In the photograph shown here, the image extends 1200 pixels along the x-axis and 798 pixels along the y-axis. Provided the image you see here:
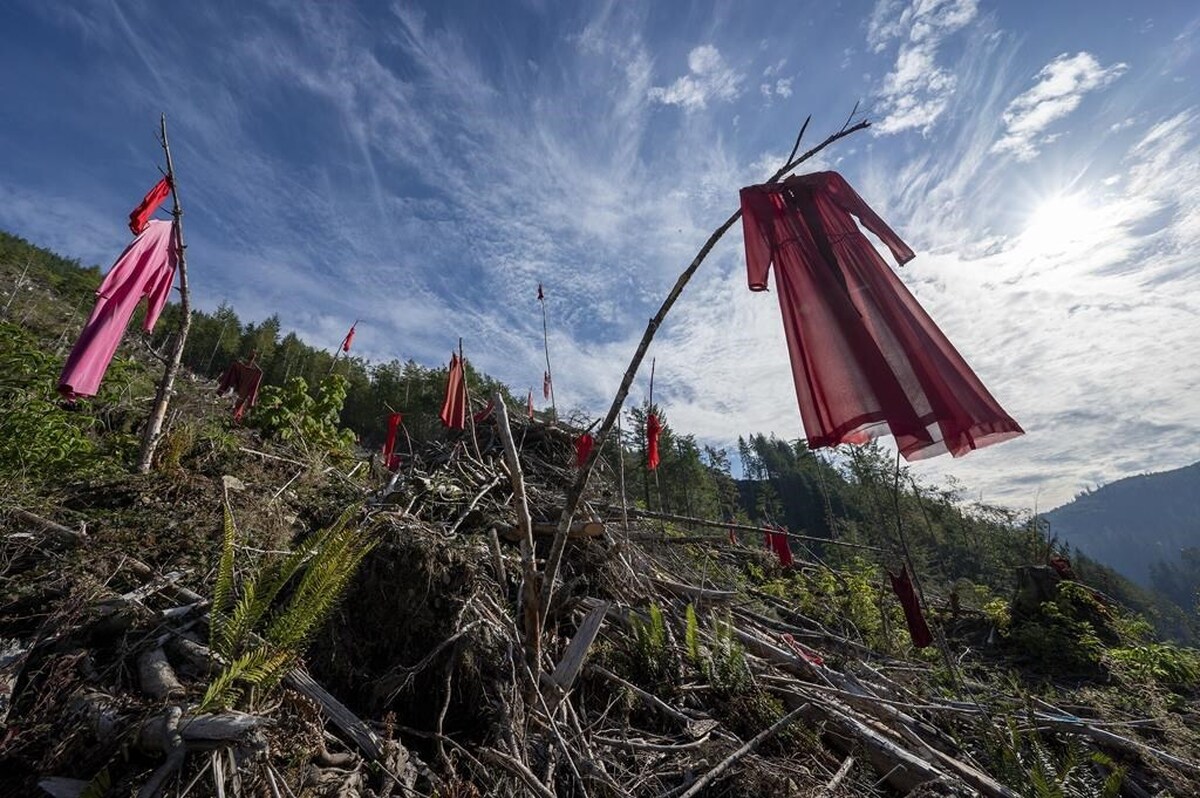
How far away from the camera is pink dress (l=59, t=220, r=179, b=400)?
13.0ft

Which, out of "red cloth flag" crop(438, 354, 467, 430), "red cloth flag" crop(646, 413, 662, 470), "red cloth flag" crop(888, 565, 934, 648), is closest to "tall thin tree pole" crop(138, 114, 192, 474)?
"red cloth flag" crop(438, 354, 467, 430)

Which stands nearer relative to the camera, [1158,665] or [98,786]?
[98,786]

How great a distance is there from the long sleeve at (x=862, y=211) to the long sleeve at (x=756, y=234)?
0.45 meters

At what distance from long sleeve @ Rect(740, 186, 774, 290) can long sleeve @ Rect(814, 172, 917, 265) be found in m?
0.45

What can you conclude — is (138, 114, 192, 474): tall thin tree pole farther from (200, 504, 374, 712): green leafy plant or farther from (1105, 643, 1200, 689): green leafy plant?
(1105, 643, 1200, 689): green leafy plant

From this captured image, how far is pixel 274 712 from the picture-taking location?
231 centimetres

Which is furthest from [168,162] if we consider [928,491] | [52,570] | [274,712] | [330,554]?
[928,491]

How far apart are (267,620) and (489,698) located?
1.39 m

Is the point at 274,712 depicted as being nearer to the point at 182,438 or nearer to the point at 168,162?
the point at 182,438

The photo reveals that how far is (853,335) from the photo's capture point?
3.06 m

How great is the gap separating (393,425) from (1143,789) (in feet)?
36.5

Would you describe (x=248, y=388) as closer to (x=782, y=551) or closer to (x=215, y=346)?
(x=782, y=551)

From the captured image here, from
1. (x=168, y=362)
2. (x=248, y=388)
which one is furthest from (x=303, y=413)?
(x=168, y=362)

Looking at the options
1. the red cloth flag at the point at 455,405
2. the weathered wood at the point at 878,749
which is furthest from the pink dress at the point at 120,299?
the weathered wood at the point at 878,749
